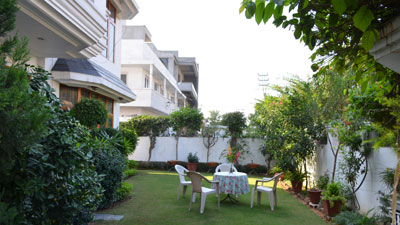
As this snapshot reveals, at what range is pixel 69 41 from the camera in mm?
5379

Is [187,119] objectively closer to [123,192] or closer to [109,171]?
[123,192]

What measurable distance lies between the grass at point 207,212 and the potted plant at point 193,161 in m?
6.02

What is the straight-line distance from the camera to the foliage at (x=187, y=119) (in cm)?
1548

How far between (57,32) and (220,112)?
11.3m

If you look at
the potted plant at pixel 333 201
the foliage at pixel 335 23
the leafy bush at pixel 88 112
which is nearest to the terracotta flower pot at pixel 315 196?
the potted plant at pixel 333 201

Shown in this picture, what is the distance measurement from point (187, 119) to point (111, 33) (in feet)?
19.7

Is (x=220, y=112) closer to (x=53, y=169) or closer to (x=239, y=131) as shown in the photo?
(x=239, y=131)

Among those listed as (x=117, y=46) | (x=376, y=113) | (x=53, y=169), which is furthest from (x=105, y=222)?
(x=117, y=46)

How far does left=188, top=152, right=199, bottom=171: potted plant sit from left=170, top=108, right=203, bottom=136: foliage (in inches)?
54.9

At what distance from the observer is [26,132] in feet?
6.56

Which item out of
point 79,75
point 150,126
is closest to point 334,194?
point 79,75

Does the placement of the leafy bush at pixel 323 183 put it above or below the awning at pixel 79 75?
below

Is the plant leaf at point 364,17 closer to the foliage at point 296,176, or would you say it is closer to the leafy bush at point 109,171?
the leafy bush at point 109,171

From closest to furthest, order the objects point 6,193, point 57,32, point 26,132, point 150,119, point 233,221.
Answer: point 26,132 < point 6,193 < point 57,32 < point 233,221 < point 150,119
